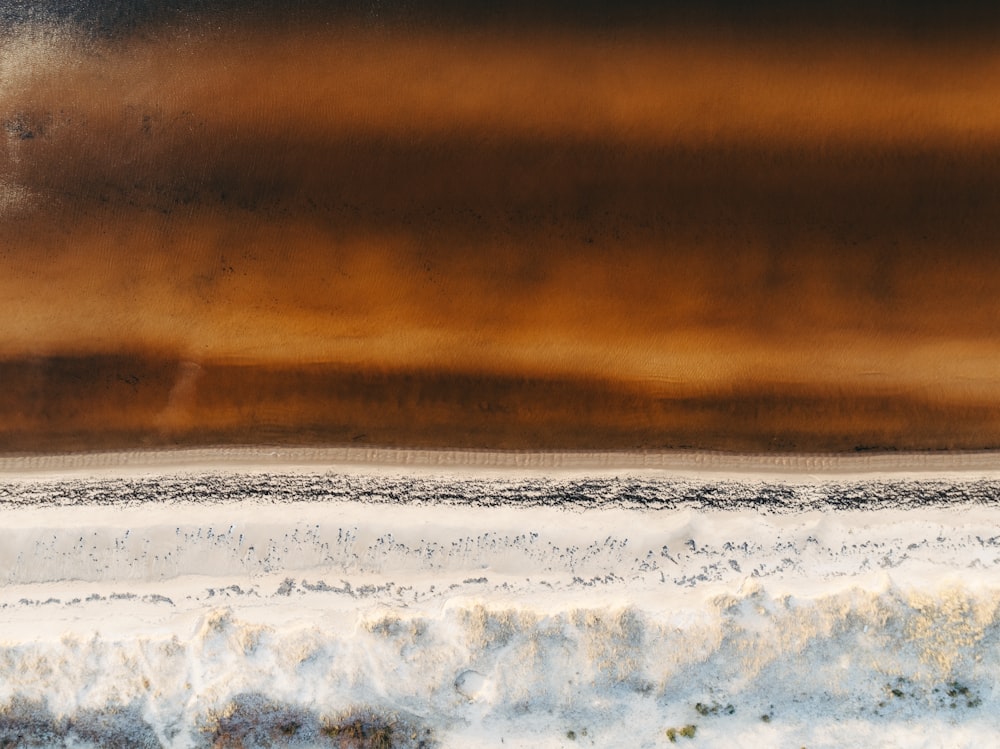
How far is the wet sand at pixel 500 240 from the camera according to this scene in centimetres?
751

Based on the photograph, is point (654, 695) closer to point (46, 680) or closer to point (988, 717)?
point (988, 717)

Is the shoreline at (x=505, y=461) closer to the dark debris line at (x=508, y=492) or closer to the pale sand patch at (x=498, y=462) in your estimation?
the pale sand patch at (x=498, y=462)

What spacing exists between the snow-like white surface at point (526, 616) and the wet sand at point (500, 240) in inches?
36.6

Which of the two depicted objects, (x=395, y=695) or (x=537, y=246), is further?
(x=537, y=246)

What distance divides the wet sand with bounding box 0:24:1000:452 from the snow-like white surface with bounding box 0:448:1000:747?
0.93 metres

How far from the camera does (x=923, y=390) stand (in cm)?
746

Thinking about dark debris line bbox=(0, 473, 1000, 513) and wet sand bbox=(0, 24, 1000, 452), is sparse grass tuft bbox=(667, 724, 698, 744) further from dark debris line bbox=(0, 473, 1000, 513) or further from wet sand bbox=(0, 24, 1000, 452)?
wet sand bbox=(0, 24, 1000, 452)

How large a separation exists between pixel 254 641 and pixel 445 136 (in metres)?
6.05

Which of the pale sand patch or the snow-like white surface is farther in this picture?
the pale sand patch

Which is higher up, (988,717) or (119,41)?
(119,41)

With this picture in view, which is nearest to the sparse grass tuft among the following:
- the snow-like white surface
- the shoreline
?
the snow-like white surface

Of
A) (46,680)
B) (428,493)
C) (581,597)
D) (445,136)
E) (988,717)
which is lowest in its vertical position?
(988,717)

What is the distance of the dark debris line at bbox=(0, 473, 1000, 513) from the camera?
23.8 ft

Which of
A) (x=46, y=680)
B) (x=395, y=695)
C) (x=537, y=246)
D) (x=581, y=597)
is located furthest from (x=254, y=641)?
(x=537, y=246)
